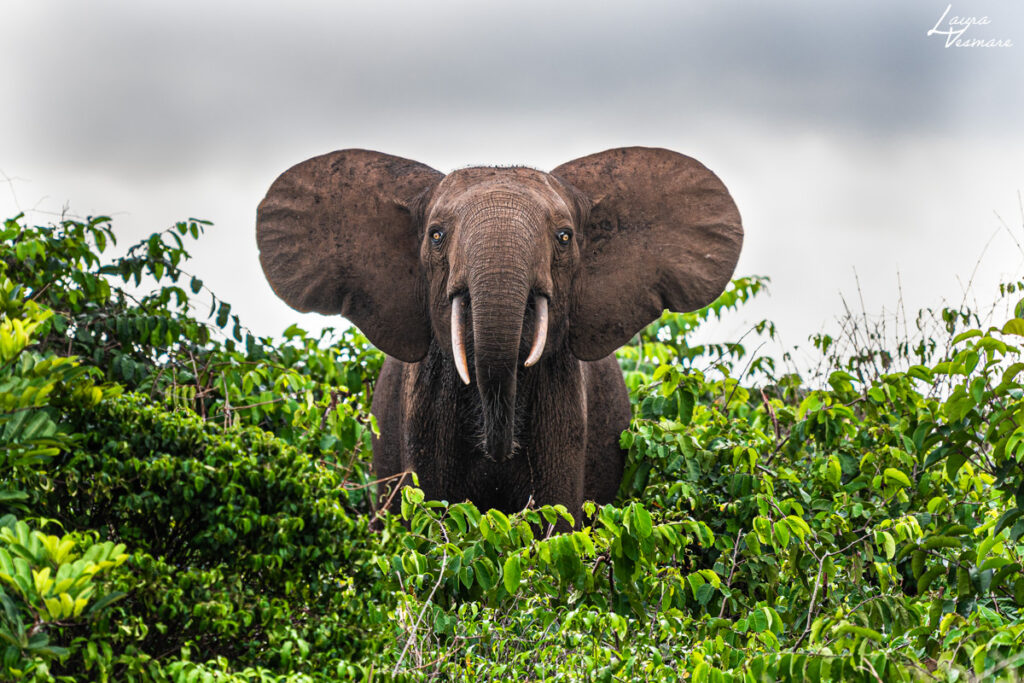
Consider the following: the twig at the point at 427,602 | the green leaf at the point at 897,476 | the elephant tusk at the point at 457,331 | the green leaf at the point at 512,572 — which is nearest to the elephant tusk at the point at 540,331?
A: the elephant tusk at the point at 457,331

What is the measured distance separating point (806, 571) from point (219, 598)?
2582 millimetres

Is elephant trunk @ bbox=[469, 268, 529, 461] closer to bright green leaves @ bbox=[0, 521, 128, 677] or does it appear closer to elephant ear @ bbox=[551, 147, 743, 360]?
elephant ear @ bbox=[551, 147, 743, 360]

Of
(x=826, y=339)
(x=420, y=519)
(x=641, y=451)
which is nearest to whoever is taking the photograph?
(x=420, y=519)

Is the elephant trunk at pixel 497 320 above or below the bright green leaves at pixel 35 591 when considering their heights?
above

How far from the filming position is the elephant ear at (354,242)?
6996 mm

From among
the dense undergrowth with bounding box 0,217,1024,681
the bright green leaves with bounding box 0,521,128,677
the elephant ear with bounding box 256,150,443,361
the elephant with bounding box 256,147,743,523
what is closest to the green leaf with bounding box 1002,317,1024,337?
the dense undergrowth with bounding box 0,217,1024,681

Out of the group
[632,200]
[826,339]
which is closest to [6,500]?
[632,200]

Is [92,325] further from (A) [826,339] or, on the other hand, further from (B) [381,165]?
(A) [826,339]

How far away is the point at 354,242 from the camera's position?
7137 millimetres

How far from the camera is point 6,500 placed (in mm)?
4539

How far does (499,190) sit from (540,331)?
2.26 ft

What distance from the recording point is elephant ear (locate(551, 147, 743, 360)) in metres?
6.94

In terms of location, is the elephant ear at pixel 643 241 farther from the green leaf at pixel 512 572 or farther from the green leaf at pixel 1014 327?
the green leaf at pixel 1014 327

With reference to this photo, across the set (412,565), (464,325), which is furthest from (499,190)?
(412,565)
